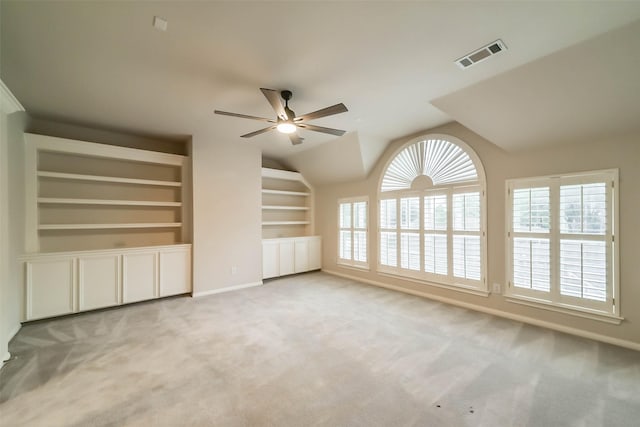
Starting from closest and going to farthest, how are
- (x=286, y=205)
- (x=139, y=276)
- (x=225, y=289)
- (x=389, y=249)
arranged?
(x=139, y=276) < (x=225, y=289) < (x=389, y=249) < (x=286, y=205)

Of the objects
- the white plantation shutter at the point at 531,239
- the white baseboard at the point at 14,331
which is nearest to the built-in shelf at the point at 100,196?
the white baseboard at the point at 14,331

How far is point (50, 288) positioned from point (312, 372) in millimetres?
3849

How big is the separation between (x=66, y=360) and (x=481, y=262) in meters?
5.16

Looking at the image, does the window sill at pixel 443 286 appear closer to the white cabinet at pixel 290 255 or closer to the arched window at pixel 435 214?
the arched window at pixel 435 214

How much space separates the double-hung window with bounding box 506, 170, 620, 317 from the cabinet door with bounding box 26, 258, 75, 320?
618 centimetres

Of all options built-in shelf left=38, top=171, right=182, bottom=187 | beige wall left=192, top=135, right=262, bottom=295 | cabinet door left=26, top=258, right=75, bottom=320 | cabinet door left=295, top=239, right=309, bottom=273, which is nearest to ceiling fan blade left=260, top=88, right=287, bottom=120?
beige wall left=192, top=135, right=262, bottom=295

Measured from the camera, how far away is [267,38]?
2.17 m

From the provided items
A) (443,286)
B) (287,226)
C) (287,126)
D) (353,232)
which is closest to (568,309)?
(443,286)

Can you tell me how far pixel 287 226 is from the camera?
22.9 ft

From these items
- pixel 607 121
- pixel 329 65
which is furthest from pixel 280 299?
pixel 607 121

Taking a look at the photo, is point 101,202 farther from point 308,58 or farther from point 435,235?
point 435,235

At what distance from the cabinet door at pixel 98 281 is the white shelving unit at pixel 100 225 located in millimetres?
11

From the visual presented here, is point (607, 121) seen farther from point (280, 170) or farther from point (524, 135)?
point (280, 170)

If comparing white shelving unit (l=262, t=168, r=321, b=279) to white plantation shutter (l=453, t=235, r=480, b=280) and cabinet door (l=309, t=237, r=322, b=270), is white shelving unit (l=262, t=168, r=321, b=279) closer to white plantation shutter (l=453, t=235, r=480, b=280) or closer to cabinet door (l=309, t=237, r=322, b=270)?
cabinet door (l=309, t=237, r=322, b=270)
